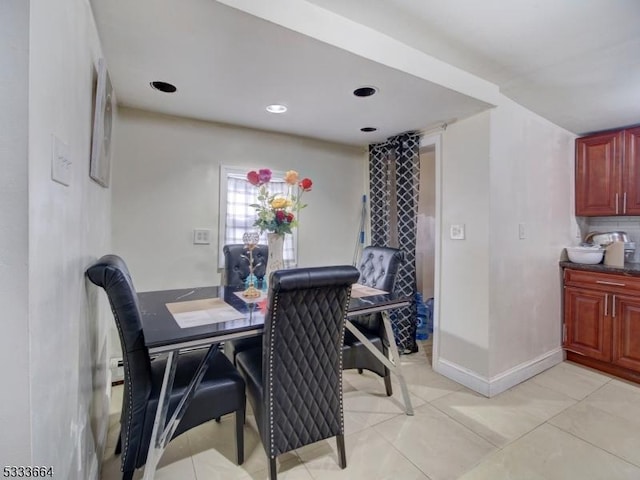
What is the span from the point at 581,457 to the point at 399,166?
2.42 meters

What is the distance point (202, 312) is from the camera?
1631 mm

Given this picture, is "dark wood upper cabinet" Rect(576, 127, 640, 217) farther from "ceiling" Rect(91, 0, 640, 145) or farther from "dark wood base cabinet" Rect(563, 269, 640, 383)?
"dark wood base cabinet" Rect(563, 269, 640, 383)

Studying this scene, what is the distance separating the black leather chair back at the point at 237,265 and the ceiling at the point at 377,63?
109 centimetres

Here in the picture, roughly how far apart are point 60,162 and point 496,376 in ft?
9.28

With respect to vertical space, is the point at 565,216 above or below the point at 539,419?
above

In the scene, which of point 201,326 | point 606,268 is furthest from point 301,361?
point 606,268

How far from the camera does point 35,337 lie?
0.73 metres

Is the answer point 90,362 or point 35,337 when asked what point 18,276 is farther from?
point 90,362

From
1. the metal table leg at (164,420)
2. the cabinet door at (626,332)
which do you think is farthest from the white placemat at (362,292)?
the cabinet door at (626,332)

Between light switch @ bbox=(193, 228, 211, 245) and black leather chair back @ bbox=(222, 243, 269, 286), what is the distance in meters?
0.19

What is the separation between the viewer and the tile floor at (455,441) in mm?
1583

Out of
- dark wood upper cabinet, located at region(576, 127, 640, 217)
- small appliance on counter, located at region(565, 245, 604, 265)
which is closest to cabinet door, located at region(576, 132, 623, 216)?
dark wood upper cabinet, located at region(576, 127, 640, 217)

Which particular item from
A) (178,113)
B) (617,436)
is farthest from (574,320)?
(178,113)

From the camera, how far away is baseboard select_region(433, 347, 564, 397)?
2.32 meters
